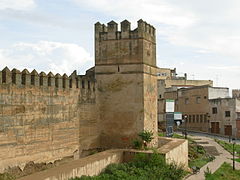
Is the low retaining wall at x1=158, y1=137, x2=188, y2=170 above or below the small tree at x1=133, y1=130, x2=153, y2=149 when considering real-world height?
below

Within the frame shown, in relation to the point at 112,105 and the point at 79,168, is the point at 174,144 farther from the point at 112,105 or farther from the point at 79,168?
the point at 79,168

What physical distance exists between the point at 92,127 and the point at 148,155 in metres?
3.36

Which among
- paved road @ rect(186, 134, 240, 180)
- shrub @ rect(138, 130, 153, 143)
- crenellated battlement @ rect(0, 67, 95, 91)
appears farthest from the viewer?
paved road @ rect(186, 134, 240, 180)

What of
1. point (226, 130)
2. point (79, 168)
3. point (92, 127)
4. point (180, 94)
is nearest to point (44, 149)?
point (79, 168)

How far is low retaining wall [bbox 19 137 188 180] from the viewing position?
10414 millimetres

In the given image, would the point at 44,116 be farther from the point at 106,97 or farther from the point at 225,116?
the point at 225,116

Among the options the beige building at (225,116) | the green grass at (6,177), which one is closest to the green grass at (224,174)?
the green grass at (6,177)

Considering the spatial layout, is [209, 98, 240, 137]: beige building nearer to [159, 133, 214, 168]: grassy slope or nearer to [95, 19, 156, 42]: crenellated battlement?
[159, 133, 214, 168]: grassy slope

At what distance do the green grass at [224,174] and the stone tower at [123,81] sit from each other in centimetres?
428

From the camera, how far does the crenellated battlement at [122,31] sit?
16.2m

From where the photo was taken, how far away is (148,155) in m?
14.2

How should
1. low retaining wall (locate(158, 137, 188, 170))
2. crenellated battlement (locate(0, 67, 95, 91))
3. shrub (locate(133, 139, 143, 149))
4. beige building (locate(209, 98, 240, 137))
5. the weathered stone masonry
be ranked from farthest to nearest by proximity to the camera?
beige building (locate(209, 98, 240, 137)) < shrub (locate(133, 139, 143, 149)) < low retaining wall (locate(158, 137, 188, 170)) < the weathered stone masonry < crenellated battlement (locate(0, 67, 95, 91))

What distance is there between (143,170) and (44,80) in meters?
5.28

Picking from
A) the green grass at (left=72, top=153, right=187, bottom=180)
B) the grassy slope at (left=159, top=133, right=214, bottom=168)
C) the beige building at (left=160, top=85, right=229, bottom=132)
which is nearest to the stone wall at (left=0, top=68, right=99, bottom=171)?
the green grass at (left=72, top=153, right=187, bottom=180)
